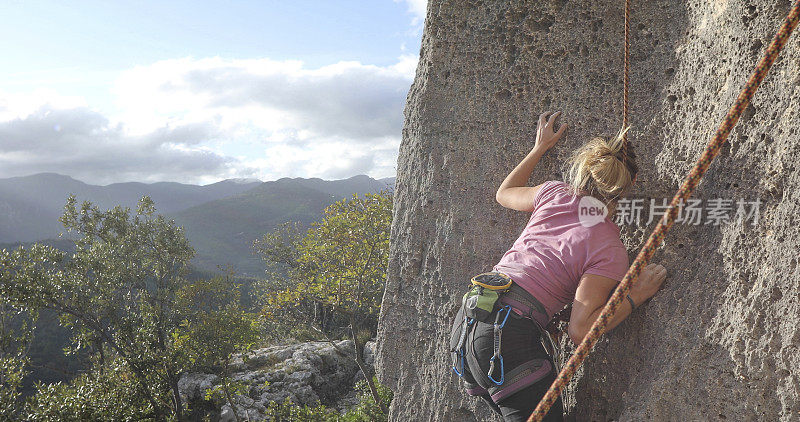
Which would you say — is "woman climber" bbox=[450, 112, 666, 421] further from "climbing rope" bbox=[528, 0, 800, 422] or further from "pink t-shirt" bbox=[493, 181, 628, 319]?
"climbing rope" bbox=[528, 0, 800, 422]

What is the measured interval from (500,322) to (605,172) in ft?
2.94

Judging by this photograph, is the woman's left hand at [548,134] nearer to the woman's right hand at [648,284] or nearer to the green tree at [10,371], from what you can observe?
the woman's right hand at [648,284]

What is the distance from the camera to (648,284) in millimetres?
2324

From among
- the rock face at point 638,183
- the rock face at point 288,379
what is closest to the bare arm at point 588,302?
the rock face at point 638,183

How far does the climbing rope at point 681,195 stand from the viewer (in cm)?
151

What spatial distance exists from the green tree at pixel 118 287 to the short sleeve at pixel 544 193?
464 inches

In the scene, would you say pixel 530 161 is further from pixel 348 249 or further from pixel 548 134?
pixel 348 249

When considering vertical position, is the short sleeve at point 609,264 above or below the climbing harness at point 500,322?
above

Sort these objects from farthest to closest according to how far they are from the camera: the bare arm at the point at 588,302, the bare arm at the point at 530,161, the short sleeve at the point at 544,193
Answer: the bare arm at the point at 530,161, the short sleeve at the point at 544,193, the bare arm at the point at 588,302

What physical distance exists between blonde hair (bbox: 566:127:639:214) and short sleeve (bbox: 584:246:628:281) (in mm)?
287

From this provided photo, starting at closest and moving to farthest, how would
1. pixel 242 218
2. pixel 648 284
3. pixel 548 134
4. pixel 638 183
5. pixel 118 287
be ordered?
pixel 648 284, pixel 638 183, pixel 548 134, pixel 118 287, pixel 242 218

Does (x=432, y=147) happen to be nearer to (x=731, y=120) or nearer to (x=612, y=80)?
(x=612, y=80)

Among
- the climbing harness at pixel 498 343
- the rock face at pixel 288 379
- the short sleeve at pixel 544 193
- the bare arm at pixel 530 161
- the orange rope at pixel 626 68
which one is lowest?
the rock face at pixel 288 379

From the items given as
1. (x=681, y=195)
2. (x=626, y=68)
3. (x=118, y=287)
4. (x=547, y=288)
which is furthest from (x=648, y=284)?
(x=118, y=287)
